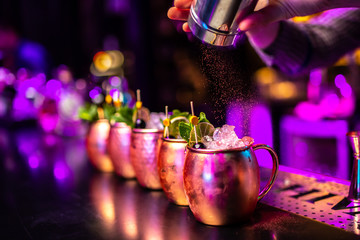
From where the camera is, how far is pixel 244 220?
685 mm

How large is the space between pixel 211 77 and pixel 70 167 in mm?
860

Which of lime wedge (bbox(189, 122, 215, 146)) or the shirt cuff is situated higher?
the shirt cuff

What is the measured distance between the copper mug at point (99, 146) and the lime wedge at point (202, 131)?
1.96 feet

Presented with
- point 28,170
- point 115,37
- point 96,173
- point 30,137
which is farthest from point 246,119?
point 115,37

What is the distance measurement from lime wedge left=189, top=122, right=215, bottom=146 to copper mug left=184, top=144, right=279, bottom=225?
0.15ft

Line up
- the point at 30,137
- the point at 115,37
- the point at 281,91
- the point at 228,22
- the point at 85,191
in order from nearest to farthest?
the point at 228,22 < the point at 85,191 < the point at 30,137 < the point at 281,91 < the point at 115,37

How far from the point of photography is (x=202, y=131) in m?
0.74

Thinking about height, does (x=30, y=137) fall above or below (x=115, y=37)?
below

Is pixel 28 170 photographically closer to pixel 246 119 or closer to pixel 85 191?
pixel 85 191

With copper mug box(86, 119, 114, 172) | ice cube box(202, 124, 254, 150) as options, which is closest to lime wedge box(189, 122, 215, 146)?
ice cube box(202, 124, 254, 150)

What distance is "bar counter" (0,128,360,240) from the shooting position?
664mm

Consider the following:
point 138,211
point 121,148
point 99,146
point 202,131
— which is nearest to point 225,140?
point 202,131

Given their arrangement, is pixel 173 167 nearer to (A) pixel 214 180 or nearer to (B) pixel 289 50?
(A) pixel 214 180

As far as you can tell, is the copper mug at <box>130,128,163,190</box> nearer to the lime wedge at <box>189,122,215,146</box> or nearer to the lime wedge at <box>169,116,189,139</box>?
the lime wedge at <box>169,116,189,139</box>
